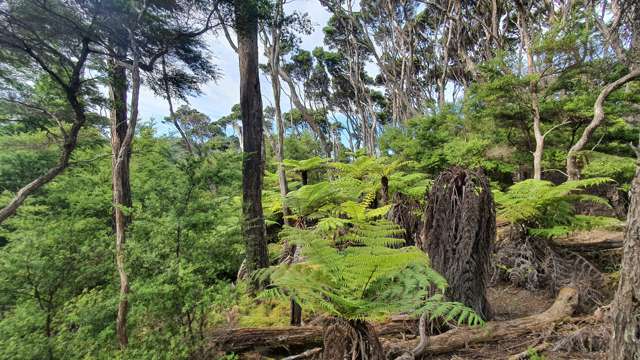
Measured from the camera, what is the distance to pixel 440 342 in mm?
2281

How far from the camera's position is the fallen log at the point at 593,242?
4.07 m

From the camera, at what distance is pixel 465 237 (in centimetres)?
262

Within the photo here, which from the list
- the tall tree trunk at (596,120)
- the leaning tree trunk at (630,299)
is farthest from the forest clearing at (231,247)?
the tall tree trunk at (596,120)

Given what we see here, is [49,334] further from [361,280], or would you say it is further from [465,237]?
[465,237]

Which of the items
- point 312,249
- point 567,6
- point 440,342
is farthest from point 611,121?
point 312,249

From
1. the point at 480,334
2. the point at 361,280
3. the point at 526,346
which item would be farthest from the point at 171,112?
the point at 526,346

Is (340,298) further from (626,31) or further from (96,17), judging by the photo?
(626,31)

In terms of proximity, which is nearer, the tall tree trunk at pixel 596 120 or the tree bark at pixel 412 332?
the tree bark at pixel 412 332

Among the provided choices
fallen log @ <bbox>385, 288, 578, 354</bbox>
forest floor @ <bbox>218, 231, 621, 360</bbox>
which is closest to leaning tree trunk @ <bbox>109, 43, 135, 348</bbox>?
forest floor @ <bbox>218, 231, 621, 360</bbox>

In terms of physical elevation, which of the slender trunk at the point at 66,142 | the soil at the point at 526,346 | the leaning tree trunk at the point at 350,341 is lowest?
the soil at the point at 526,346

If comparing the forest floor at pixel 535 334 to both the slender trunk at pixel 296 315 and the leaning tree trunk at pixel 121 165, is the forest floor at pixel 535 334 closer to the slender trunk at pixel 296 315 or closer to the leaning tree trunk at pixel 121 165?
the slender trunk at pixel 296 315

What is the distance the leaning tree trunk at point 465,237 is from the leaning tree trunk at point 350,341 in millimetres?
1329

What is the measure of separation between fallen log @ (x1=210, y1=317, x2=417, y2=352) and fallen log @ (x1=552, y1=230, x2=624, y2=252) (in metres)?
2.86

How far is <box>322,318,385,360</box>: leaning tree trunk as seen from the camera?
1545mm
